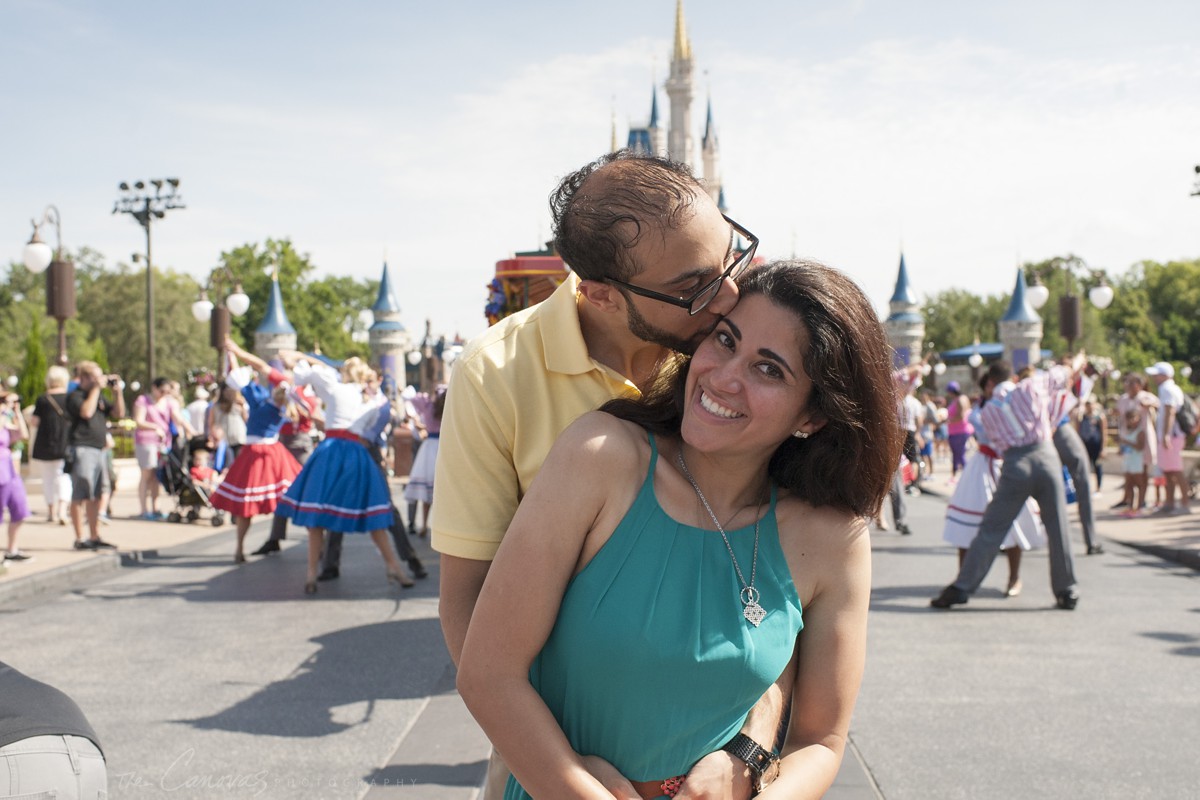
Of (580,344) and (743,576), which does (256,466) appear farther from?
(743,576)

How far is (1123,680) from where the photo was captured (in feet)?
19.8

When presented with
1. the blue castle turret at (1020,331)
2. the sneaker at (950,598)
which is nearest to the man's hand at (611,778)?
the sneaker at (950,598)

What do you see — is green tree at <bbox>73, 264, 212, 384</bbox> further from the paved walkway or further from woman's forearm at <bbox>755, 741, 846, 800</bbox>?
woman's forearm at <bbox>755, 741, 846, 800</bbox>

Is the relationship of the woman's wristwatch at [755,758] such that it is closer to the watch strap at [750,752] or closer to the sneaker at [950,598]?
the watch strap at [750,752]

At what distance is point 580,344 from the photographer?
205cm

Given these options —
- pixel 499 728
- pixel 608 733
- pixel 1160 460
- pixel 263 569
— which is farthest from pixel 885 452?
pixel 1160 460

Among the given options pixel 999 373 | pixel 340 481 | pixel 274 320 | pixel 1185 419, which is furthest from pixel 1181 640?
pixel 274 320

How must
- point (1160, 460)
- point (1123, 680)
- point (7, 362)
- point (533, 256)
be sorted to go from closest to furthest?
point (1123, 680)
point (533, 256)
point (1160, 460)
point (7, 362)

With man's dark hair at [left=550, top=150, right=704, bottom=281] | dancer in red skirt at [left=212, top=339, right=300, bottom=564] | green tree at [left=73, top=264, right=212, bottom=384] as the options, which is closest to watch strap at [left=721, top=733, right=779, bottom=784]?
man's dark hair at [left=550, top=150, right=704, bottom=281]

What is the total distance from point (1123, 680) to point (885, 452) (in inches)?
192

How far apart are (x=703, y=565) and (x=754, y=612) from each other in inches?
4.4

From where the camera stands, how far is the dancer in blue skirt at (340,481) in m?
8.95

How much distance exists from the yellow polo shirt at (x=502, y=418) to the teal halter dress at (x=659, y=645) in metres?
0.25

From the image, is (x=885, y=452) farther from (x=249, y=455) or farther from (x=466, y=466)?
(x=249, y=455)
